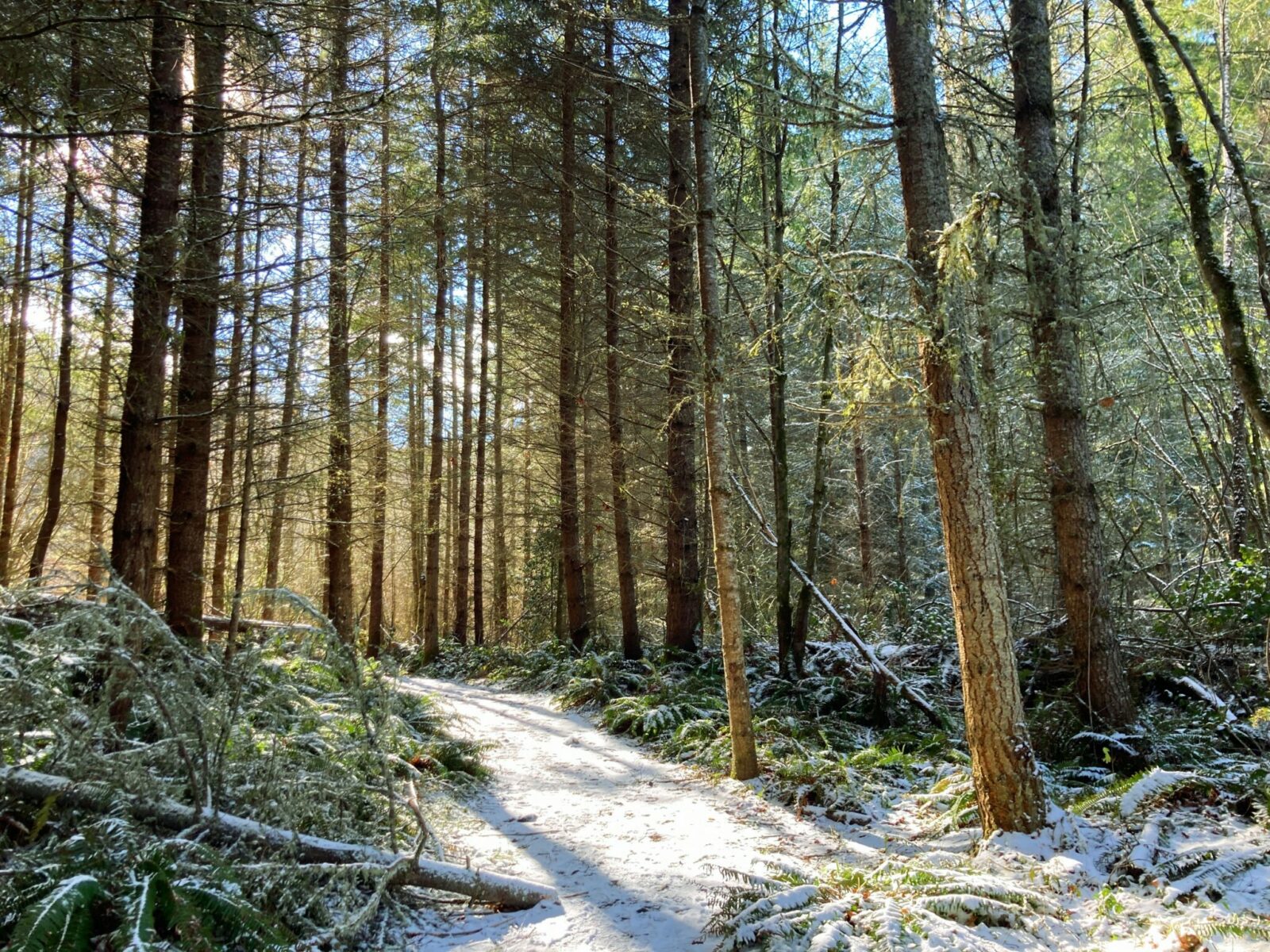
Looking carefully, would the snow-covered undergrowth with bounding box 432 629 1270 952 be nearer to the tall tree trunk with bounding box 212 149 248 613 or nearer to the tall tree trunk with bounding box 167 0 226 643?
the tall tree trunk with bounding box 167 0 226 643

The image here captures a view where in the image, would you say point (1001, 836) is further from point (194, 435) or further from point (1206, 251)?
point (194, 435)

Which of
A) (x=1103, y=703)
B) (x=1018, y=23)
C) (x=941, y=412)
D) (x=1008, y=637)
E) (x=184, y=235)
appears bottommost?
(x=1103, y=703)

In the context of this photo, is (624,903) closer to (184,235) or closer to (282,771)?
(282,771)

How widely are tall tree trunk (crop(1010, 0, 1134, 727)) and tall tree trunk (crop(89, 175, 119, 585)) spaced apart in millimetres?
6338

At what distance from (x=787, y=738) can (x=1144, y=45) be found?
5510mm

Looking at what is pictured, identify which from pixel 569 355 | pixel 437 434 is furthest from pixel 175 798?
pixel 437 434

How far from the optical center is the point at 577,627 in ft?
40.6

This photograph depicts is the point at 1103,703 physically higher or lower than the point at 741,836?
higher

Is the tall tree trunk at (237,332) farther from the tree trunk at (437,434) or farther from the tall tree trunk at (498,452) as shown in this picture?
the tall tree trunk at (498,452)

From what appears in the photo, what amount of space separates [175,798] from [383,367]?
8.46 meters

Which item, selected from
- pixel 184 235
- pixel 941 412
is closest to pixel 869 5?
pixel 941 412

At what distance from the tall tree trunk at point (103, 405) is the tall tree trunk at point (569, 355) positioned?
5969mm

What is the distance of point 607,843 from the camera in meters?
4.61

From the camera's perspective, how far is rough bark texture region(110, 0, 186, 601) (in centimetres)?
514
